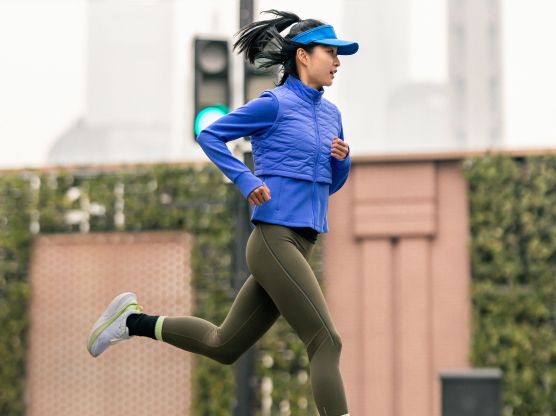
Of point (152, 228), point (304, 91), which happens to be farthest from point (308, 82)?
point (152, 228)

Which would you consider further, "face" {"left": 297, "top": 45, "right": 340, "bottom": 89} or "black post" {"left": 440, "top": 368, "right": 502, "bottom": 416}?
"black post" {"left": 440, "top": 368, "right": 502, "bottom": 416}

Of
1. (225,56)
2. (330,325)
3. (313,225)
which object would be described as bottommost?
(330,325)

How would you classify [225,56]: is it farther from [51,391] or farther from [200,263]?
[51,391]

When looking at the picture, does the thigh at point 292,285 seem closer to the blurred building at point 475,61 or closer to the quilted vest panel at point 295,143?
the quilted vest panel at point 295,143

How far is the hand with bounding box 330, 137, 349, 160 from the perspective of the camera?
400 centimetres

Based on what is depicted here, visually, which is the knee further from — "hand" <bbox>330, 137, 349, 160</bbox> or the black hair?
the black hair

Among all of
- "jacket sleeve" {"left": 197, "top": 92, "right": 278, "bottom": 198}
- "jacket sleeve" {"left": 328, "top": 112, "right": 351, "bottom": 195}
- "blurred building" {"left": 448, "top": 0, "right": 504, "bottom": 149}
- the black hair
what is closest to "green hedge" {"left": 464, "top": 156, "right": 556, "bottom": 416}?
"jacket sleeve" {"left": 328, "top": 112, "right": 351, "bottom": 195}

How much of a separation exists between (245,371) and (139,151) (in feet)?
210

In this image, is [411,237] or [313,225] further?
[411,237]

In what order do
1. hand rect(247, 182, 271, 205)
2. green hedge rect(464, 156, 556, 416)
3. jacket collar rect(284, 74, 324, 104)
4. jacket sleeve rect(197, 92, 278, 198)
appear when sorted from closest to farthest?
hand rect(247, 182, 271, 205)
jacket sleeve rect(197, 92, 278, 198)
jacket collar rect(284, 74, 324, 104)
green hedge rect(464, 156, 556, 416)

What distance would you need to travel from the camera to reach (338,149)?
401 cm

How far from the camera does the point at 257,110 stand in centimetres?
393

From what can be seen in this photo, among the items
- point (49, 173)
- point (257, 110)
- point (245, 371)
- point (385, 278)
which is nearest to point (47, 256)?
point (49, 173)

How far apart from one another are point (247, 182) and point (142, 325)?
842 millimetres
